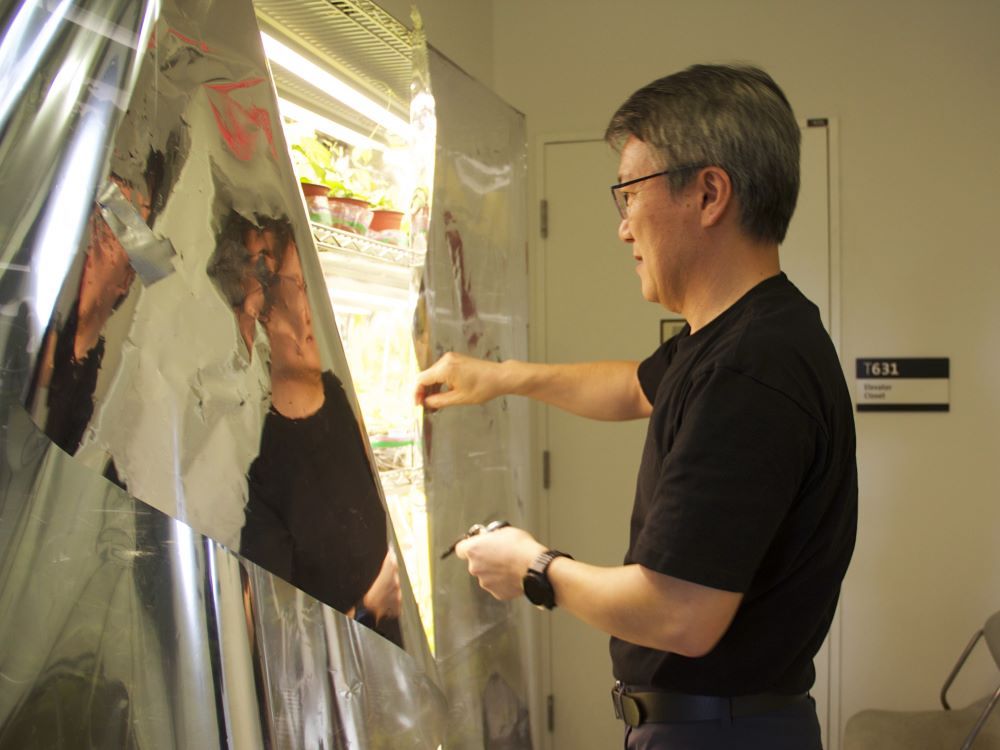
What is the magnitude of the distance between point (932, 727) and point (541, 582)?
1.93 metres

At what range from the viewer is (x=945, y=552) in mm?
2850

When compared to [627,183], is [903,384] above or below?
below

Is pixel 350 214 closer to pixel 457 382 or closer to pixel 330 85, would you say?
pixel 330 85

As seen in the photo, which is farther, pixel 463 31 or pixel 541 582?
pixel 463 31

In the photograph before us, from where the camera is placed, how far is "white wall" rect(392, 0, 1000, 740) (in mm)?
2824

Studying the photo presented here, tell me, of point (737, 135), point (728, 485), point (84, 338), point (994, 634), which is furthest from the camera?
point (994, 634)

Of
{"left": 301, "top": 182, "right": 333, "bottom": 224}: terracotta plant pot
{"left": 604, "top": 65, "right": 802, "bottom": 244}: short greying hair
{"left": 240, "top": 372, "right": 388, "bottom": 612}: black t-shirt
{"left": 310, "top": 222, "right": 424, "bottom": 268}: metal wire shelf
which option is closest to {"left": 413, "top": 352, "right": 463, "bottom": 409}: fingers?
{"left": 310, "top": 222, "right": 424, "bottom": 268}: metal wire shelf

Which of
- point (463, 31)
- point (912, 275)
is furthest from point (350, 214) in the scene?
point (912, 275)

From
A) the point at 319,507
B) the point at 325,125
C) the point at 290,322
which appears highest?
the point at 325,125

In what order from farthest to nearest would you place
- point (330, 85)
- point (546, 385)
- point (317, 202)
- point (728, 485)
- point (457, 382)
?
point (546, 385), point (457, 382), point (330, 85), point (317, 202), point (728, 485)

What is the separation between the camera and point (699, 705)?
50.3 inches

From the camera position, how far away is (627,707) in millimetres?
1371

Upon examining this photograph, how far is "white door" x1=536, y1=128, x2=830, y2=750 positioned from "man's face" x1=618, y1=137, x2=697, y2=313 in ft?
5.43

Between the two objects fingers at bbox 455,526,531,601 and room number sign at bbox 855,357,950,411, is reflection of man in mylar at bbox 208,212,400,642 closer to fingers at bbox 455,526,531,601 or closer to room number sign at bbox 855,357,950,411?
fingers at bbox 455,526,531,601
